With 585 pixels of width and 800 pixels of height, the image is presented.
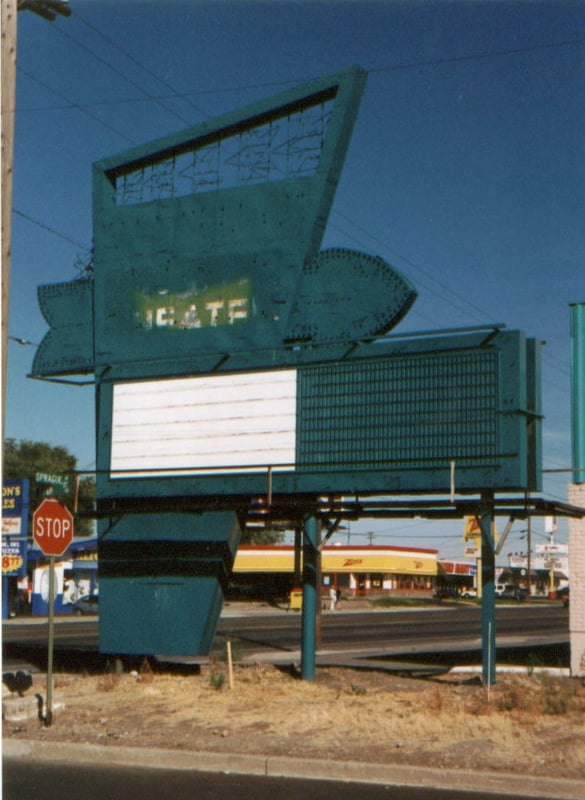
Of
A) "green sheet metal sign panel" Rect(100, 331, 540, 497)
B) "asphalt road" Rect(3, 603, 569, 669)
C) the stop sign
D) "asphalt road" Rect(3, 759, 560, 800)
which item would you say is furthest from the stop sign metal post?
"asphalt road" Rect(3, 603, 569, 669)

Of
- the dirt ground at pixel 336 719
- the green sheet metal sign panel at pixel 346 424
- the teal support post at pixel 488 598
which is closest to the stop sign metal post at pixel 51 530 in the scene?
the dirt ground at pixel 336 719

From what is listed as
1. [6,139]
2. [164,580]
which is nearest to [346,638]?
[164,580]

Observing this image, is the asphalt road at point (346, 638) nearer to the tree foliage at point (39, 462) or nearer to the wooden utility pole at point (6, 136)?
the wooden utility pole at point (6, 136)

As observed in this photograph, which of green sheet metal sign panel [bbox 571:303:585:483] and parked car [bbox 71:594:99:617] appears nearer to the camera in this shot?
green sheet metal sign panel [bbox 571:303:585:483]

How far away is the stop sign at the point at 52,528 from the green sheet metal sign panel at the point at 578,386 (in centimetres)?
1121

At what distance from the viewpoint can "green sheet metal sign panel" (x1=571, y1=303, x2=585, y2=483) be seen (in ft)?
67.4

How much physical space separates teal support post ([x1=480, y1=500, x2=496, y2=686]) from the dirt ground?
0.39 m

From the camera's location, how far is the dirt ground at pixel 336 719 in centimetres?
1077

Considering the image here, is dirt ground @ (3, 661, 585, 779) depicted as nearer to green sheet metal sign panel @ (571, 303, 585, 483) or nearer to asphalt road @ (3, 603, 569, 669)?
green sheet metal sign panel @ (571, 303, 585, 483)

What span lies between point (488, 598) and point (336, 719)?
175 inches

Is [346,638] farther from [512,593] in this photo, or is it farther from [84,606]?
[512,593]

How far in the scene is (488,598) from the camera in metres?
16.4

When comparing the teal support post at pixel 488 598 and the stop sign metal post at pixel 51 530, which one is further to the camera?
the teal support post at pixel 488 598

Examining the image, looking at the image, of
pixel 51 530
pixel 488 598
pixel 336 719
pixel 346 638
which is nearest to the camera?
pixel 336 719
